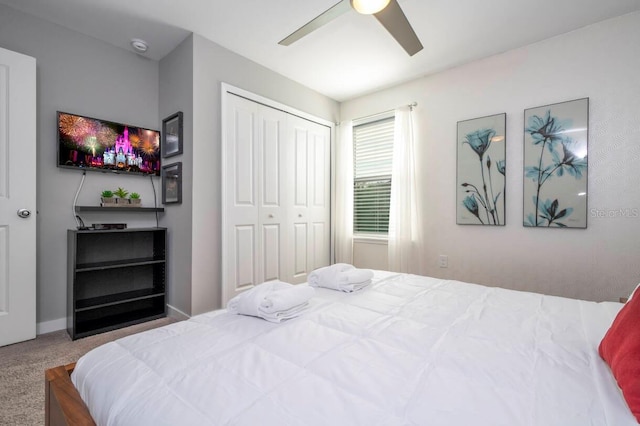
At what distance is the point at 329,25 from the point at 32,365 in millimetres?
3289

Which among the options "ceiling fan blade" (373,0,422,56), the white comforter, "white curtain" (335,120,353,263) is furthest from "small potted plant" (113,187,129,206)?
"ceiling fan blade" (373,0,422,56)

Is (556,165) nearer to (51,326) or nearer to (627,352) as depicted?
A: (627,352)

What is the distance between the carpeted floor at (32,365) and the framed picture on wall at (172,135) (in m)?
1.63

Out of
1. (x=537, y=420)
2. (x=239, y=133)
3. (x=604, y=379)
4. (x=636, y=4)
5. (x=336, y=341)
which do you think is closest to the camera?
(x=537, y=420)

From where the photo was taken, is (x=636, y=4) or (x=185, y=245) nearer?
(x=636, y=4)

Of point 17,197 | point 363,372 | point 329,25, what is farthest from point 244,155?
point 363,372

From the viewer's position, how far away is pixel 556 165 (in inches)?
101

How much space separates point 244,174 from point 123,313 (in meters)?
1.74

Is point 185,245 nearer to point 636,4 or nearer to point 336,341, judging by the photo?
point 336,341

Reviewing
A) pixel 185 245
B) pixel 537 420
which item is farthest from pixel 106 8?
pixel 537 420

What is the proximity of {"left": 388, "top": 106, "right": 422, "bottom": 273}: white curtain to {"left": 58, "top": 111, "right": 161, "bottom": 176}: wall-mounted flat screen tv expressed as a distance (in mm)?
2631

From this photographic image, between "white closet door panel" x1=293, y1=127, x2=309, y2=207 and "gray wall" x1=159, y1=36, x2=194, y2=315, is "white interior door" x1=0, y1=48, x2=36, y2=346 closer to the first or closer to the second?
"gray wall" x1=159, y1=36, x2=194, y2=315

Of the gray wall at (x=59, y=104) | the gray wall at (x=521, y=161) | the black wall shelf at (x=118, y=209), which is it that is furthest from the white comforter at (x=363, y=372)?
the gray wall at (x=59, y=104)

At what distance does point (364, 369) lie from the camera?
3.01 feet
